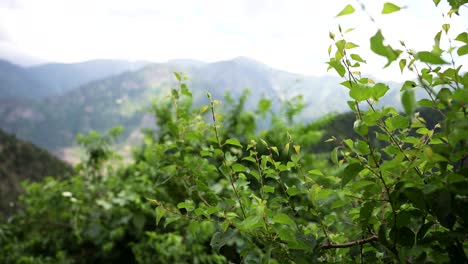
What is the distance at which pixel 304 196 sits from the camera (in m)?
2.02

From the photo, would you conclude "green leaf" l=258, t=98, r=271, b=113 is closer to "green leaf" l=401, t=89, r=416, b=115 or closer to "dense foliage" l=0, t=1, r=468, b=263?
"dense foliage" l=0, t=1, r=468, b=263

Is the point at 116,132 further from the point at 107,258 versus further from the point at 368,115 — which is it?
the point at 368,115

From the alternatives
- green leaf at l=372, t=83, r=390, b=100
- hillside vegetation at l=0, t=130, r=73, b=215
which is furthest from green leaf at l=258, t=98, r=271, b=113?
hillside vegetation at l=0, t=130, r=73, b=215

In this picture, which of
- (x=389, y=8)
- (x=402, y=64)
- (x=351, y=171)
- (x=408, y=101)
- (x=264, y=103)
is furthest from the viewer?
(x=264, y=103)

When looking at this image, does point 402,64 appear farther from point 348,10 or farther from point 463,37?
point 348,10

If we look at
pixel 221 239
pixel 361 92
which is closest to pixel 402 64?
pixel 361 92

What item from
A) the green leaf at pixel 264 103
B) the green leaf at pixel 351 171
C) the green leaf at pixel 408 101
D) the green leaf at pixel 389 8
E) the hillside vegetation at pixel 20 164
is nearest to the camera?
the green leaf at pixel 408 101

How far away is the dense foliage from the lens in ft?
2.36

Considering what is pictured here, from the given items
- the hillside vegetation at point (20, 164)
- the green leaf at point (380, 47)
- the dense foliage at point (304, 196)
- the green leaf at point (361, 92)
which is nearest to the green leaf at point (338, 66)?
the dense foliage at point (304, 196)

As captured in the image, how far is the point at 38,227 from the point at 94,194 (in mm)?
891

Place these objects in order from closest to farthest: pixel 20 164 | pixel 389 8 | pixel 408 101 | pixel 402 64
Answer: pixel 408 101
pixel 389 8
pixel 402 64
pixel 20 164

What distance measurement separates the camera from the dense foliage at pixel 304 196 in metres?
0.72

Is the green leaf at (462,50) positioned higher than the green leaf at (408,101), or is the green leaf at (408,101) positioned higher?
the green leaf at (462,50)

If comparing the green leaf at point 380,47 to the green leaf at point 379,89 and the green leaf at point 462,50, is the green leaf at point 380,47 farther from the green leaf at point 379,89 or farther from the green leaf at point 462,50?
the green leaf at point 462,50
